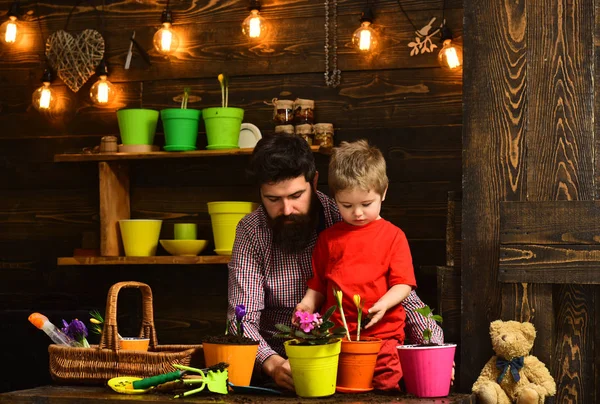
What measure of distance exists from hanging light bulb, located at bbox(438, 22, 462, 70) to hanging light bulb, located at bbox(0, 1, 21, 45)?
2096 mm

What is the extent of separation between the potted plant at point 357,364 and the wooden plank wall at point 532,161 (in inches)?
13.0

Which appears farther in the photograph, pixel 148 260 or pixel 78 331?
pixel 148 260

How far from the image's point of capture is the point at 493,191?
7.36 ft

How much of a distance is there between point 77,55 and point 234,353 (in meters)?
2.48

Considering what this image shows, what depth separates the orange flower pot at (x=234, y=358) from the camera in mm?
2117

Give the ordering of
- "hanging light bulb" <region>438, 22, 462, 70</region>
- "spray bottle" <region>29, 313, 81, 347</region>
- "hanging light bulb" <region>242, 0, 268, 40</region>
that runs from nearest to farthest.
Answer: "spray bottle" <region>29, 313, 81, 347</region>, "hanging light bulb" <region>438, 22, 462, 70</region>, "hanging light bulb" <region>242, 0, 268, 40</region>

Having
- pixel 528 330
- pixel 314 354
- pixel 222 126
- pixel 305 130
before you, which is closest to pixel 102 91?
pixel 222 126

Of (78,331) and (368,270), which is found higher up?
(368,270)

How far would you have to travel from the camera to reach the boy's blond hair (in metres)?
2.31

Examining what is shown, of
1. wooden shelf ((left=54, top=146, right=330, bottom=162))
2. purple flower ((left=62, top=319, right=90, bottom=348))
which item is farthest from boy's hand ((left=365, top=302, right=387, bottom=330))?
wooden shelf ((left=54, top=146, right=330, bottom=162))

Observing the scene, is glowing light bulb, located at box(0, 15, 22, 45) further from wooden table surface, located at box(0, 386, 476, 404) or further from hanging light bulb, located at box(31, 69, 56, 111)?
wooden table surface, located at box(0, 386, 476, 404)

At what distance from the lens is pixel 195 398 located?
1994 mm

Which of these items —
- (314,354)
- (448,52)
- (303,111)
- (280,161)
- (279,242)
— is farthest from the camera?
(303,111)

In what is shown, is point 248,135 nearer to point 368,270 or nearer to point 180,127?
point 180,127
